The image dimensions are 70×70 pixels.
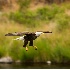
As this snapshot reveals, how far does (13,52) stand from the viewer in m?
14.7

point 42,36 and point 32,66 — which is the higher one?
point 42,36

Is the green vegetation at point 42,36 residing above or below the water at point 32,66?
above

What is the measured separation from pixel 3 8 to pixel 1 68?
34.0ft

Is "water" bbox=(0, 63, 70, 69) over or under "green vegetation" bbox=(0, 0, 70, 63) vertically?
under

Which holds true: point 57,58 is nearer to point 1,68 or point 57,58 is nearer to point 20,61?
point 20,61

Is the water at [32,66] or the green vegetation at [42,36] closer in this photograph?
the water at [32,66]

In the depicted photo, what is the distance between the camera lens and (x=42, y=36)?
1509 cm

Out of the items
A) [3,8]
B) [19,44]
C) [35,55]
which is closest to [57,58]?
[35,55]

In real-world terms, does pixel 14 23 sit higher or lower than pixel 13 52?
higher

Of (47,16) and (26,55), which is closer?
(26,55)

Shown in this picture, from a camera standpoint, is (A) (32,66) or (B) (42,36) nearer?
(A) (32,66)

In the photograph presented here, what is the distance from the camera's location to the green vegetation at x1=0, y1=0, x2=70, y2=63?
14141mm

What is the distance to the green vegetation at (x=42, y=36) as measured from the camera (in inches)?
557

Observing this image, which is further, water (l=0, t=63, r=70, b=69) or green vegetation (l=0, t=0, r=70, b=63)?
green vegetation (l=0, t=0, r=70, b=63)
